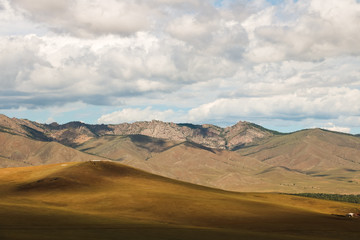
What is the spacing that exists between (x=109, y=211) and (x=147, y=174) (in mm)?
86949

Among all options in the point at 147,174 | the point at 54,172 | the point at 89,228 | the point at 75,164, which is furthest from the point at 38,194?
the point at 89,228

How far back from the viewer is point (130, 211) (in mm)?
112625

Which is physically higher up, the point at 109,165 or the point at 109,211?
the point at 109,165

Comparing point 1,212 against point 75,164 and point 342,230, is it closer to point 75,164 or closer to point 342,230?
point 342,230

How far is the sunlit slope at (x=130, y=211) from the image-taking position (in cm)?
7056

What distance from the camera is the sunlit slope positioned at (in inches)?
2778

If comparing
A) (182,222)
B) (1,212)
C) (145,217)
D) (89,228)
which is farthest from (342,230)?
(1,212)

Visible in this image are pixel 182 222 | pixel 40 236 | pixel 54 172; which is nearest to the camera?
pixel 40 236

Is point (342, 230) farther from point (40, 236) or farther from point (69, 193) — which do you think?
point (69, 193)

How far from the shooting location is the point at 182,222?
9962cm

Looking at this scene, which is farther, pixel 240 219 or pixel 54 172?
pixel 54 172

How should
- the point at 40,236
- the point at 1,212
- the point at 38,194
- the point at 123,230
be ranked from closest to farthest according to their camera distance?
the point at 40,236
the point at 123,230
the point at 1,212
the point at 38,194

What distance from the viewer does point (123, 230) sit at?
69562 mm

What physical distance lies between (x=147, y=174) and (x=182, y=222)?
100111 mm
